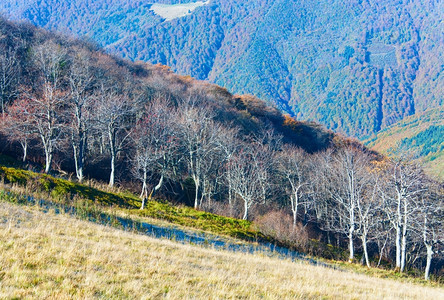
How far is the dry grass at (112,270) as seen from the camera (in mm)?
4961

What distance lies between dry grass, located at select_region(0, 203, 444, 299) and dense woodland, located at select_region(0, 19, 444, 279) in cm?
1431

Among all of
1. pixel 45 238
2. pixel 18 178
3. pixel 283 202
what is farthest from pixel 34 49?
pixel 45 238

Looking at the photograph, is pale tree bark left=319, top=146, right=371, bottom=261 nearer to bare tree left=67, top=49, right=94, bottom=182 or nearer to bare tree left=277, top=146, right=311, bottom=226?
bare tree left=277, top=146, right=311, bottom=226

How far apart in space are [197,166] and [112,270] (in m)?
26.9

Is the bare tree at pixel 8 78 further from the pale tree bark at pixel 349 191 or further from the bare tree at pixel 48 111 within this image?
the pale tree bark at pixel 349 191

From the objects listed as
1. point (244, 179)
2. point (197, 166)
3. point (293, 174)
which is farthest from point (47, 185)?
point (293, 174)

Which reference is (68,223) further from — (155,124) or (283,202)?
(283,202)

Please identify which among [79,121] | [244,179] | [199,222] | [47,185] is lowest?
[199,222]

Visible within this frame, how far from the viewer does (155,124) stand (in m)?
32.2

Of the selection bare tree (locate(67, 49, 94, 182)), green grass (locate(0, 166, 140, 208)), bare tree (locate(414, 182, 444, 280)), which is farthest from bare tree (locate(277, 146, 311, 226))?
green grass (locate(0, 166, 140, 208))

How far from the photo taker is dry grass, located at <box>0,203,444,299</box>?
4.96m

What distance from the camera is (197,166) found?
33.1 meters

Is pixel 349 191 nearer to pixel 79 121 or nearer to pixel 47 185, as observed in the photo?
pixel 79 121

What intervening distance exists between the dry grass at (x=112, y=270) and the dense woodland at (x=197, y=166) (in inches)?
564
